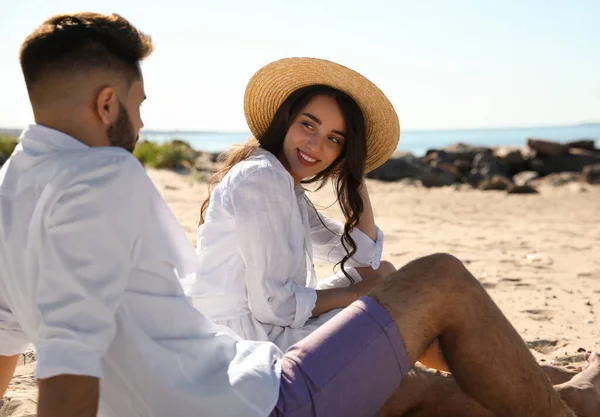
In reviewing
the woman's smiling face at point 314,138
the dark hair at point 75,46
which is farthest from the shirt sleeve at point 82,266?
the woman's smiling face at point 314,138

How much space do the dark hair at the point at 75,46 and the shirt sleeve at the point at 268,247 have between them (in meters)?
0.98

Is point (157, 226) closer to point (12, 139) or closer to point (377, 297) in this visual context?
point (377, 297)

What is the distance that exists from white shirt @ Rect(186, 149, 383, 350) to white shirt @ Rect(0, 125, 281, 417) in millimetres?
673

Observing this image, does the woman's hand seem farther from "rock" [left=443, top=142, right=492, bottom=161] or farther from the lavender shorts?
"rock" [left=443, top=142, right=492, bottom=161]

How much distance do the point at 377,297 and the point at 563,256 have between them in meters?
4.47

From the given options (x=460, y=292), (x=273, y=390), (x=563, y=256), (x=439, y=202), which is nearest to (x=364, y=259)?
(x=460, y=292)

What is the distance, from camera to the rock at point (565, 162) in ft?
57.2

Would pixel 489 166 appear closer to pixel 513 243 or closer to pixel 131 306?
pixel 513 243

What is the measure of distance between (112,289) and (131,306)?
0.15 m

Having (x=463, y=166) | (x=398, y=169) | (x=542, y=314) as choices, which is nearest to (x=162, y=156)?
(x=398, y=169)

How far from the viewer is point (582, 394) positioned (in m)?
2.66

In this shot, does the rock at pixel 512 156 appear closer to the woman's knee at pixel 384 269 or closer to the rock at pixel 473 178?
the rock at pixel 473 178

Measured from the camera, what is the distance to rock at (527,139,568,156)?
59.4 feet

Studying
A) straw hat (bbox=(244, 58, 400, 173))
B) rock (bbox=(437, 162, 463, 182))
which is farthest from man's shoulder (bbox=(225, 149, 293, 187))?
rock (bbox=(437, 162, 463, 182))
